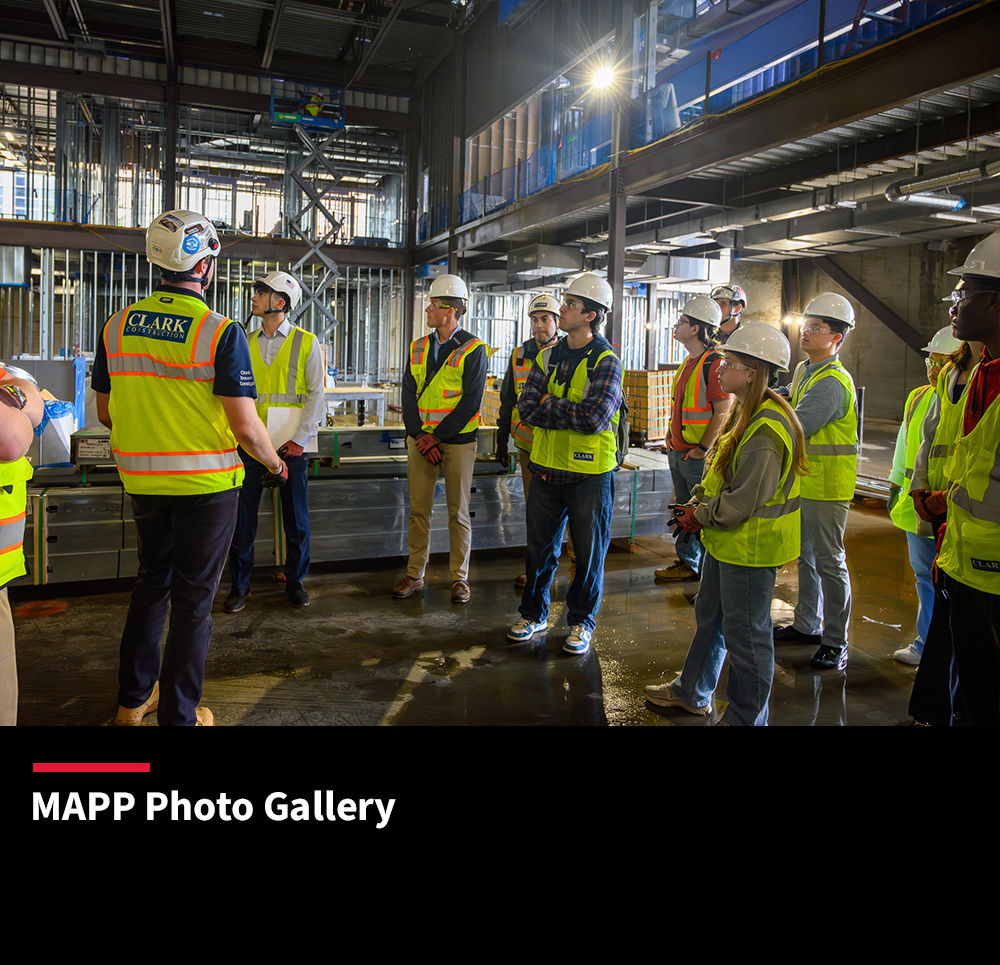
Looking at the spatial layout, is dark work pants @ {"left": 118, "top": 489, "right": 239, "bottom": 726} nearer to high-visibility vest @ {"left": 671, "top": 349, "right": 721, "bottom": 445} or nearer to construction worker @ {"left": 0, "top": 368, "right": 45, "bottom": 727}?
construction worker @ {"left": 0, "top": 368, "right": 45, "bottom": 727}

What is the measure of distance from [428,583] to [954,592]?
406 centimetres

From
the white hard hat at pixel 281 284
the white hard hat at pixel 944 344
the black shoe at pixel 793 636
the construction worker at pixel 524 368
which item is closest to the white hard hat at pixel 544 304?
the construction worker at pixel 524 368

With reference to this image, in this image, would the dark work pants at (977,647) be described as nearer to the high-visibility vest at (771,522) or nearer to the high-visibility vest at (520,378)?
the high-visibility vest at (771,522)

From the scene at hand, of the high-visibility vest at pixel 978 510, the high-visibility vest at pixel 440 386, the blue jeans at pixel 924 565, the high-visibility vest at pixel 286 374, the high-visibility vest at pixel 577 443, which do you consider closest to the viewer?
the high-visibility vest at pixel 978 510

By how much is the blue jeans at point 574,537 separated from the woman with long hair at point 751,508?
1113mm

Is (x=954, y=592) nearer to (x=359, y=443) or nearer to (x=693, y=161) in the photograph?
(x=359, y=443)

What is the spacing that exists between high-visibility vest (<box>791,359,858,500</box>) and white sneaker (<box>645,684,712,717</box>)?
1.40 m

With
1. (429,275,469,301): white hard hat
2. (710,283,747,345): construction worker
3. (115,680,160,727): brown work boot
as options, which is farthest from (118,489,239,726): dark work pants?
(710,283,747,345): construction worker

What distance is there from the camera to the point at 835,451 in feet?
14.1

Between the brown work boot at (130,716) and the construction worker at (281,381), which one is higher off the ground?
the construction worker at (281,381)

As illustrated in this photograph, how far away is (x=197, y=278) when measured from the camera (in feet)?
10.4

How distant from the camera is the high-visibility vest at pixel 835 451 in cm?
430
